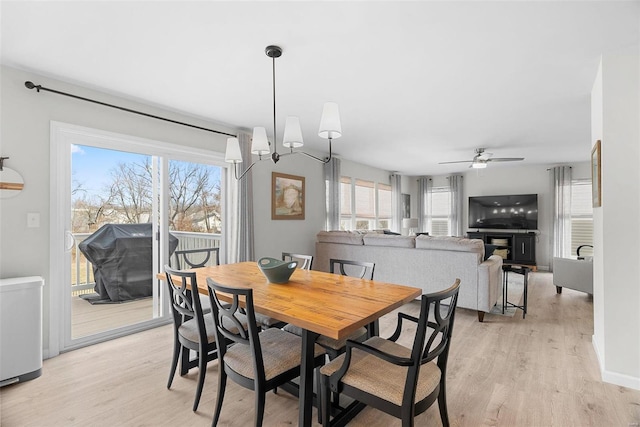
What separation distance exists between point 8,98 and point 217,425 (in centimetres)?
295

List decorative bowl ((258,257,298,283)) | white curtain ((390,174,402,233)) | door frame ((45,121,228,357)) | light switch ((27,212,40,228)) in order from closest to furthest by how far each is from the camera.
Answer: decorative bowl ((258,257,298,283))
light switch ((27,212,40,228))
door frame ((45,121,228,357))
white curtain ((390,174,402,233))

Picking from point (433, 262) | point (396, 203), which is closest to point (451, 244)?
point (433, 262)

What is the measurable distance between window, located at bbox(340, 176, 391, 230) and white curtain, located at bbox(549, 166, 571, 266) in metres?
3.66

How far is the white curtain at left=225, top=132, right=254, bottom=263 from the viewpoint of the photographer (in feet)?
13.8

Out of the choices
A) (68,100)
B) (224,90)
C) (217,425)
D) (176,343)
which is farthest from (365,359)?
(68,100)

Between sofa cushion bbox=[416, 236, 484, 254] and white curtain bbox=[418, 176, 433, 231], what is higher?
white curtain bbox=[418, 176, 433, 231]

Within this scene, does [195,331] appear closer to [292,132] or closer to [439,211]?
[292,132]

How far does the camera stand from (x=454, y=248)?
3938 millimetres

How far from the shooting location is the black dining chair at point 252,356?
1.62m

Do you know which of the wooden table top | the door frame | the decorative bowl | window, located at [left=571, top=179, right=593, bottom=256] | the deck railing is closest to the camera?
the wooden table top

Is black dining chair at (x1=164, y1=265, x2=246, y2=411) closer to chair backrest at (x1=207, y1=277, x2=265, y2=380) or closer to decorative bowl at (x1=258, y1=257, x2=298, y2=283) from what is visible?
chair backrest at (x1=207, y1=277, x2=265, y2=380)

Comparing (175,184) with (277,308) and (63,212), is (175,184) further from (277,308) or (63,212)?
(277,308)

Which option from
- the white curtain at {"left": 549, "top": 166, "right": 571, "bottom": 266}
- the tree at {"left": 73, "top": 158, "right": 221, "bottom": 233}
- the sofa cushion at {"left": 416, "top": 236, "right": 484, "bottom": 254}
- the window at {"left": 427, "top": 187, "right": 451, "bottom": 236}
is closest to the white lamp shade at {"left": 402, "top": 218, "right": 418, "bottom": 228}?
the window at {"left": 427, "top": 187, "right": 451, "bottom": 236}

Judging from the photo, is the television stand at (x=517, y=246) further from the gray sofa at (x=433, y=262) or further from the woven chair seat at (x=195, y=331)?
the woven chair seat at (x=195, y=331)
